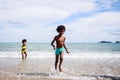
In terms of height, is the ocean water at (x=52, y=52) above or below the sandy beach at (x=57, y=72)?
below

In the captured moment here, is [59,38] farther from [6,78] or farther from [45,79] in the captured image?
[6,78]

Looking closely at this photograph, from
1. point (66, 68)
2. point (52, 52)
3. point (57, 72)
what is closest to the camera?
point (57, 72)

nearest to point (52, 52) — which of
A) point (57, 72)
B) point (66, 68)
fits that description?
point (66, 68)

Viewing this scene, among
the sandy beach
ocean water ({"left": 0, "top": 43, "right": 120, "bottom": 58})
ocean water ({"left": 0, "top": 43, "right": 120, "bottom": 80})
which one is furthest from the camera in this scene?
ocean water ({"left": 0, "top": 43, "right": 120, "bottom": 58})

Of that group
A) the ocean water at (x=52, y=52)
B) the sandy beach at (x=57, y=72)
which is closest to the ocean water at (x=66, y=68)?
the sandy beach at (x=57, y=72)

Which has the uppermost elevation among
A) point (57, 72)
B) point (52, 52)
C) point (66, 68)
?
point (57, 72)

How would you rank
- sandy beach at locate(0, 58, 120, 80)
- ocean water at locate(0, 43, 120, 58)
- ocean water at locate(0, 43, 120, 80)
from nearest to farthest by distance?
sandy beach at locate(0, 58, 120, 80) → ocean water at locate(0, 43, 120, 80) → ocean water at locate(0, 43, 120, 58)

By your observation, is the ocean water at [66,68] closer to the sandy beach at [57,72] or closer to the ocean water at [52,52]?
the sandy beach at [57,72]

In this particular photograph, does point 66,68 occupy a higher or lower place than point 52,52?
higher

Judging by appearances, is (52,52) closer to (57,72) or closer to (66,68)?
(66,68)

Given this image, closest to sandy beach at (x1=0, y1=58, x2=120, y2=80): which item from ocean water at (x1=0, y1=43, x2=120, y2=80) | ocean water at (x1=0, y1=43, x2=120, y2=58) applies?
ocean water at (x1=0, y1=43, x2=120, y2=80)

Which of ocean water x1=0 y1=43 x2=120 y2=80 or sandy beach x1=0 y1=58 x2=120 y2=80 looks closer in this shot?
sandy beach x1=0 y1=58 x2=120 y2=80

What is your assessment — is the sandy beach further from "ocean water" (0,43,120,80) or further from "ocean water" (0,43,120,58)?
"ocean water" (0,43,120,58)

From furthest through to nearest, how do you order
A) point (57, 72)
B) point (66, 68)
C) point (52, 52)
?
point (52, 52) → point (66, 68) → point (57, 72)
